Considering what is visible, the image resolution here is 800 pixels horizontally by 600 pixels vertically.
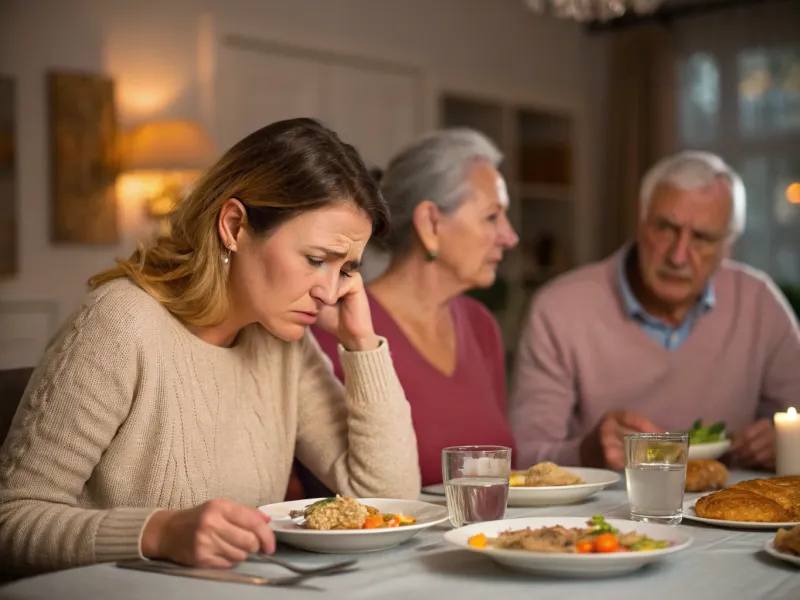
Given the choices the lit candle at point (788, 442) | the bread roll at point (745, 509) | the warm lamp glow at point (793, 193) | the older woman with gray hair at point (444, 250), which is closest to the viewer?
the bread roll at point (745, 509)

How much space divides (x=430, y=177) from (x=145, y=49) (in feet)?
9.24

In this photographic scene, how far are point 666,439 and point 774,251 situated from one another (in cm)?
570

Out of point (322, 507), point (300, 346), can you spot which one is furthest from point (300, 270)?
point (322, 507)

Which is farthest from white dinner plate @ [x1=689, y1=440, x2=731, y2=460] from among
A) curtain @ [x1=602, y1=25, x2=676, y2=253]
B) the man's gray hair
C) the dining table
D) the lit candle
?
curtain @ [x1=602, y1=25, x2=676, y2=253]

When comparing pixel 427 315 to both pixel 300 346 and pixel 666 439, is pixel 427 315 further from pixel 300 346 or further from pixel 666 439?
pixel 666 439

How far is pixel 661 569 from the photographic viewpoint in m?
1.24

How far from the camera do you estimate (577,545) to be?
1197 millimetres

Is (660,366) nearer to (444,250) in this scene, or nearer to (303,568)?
(444,250)

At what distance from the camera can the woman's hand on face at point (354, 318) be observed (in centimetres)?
186

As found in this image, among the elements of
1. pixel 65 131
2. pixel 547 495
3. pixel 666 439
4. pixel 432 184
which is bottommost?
pixel 547 495

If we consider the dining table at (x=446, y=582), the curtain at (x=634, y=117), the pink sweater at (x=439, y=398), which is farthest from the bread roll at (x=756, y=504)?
the curtain at (x=634, y=117)

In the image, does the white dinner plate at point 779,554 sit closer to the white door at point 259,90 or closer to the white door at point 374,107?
the white door at point 259,90

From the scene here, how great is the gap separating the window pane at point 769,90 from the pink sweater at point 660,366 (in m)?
4.39

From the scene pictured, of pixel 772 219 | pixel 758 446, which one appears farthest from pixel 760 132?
pixel 758 446
